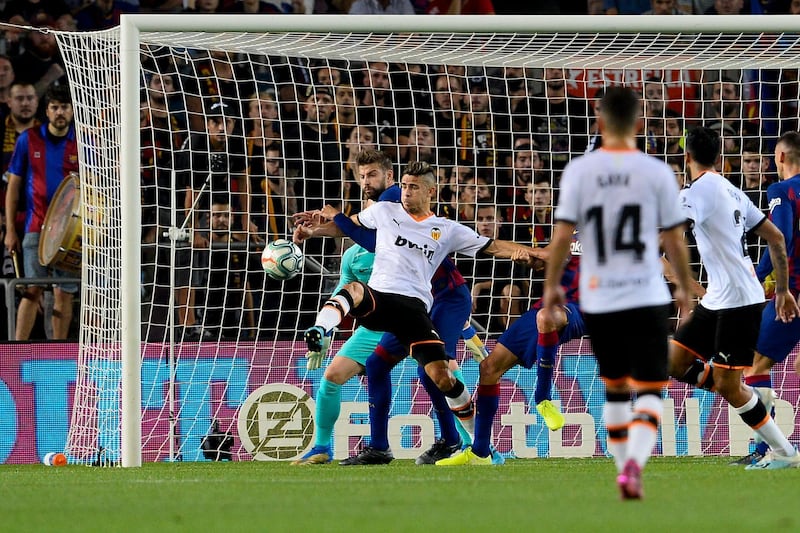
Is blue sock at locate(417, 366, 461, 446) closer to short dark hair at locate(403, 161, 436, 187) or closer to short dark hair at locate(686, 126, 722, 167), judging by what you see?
short dark hair at locate(403, 161, 436, 187)

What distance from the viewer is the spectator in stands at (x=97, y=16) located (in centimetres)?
1473

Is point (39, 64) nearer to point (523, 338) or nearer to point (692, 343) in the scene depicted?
point (523, 338)

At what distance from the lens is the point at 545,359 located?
10.7 metres

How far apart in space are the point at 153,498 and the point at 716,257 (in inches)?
159

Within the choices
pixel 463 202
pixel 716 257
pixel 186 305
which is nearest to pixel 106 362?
pixel 186 305

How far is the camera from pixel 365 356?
10.7 metres

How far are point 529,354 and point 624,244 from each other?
4020 millimetres

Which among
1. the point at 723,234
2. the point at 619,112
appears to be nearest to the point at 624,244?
the point at 619,112

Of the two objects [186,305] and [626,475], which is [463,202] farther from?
[626,475]

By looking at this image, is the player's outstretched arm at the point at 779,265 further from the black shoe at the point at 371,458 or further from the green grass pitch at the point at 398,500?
the black shoe at the point at 371,458

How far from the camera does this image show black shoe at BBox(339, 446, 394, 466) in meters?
10.3

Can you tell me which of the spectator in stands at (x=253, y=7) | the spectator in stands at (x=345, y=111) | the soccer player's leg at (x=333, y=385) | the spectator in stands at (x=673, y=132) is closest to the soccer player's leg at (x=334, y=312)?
the soccer player's leg at (x=333, y=385)

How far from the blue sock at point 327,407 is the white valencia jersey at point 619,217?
4.11 m

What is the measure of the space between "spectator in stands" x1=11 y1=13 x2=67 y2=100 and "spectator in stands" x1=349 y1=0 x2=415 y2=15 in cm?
335
